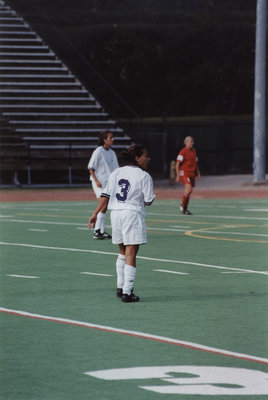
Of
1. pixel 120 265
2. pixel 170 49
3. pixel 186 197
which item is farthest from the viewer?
pixel 170 49

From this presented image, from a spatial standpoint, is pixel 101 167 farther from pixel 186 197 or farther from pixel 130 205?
pixel 130 205

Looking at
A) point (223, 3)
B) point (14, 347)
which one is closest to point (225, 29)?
point (223, 3)

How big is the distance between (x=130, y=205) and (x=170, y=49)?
4347 cm

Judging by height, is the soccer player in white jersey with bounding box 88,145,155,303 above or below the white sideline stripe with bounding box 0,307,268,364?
above

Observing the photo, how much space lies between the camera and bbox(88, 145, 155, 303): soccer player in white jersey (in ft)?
33.2

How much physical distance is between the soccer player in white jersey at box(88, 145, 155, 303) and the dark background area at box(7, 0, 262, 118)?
4031 cm

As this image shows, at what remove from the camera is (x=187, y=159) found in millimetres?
23453

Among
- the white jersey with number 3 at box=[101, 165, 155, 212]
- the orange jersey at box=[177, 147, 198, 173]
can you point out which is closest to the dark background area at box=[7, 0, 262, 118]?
the orange jersey at box=[177, 147, 198, 173]

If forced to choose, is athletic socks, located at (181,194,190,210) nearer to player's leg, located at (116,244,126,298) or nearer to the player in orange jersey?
the player in orange jersey

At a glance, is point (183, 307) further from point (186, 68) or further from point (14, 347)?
point (186, 68)

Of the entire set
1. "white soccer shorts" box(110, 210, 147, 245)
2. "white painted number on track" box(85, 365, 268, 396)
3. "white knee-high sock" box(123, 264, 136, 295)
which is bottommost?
"white painted number on track" box(85, 365, 268, 396)

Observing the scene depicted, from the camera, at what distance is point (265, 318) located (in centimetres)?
926

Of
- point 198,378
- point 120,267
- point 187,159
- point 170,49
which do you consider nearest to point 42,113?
point 170,49

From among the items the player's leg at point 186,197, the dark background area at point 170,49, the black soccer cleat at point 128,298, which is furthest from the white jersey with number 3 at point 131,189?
the dark background area at point 170,49
